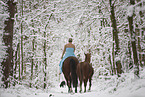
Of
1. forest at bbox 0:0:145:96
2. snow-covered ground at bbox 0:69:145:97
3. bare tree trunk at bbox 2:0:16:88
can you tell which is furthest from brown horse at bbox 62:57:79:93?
bare tree trunk at bbox 2:0:16:88

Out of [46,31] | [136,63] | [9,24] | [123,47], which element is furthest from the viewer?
[46,31]

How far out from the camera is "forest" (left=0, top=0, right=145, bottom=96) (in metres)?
6.78

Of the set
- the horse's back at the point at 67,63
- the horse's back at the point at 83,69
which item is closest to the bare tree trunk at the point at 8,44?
the horse's back at the point at 67,63

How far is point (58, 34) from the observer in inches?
658

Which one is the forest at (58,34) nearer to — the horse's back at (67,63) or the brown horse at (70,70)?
the brown horse at (70,70)

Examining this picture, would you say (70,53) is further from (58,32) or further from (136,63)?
(58,32)

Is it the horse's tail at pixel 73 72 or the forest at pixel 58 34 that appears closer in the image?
the forest at pixel 58 34

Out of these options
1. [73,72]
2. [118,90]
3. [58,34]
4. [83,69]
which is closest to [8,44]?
[73,72]

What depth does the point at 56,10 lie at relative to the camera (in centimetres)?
1488

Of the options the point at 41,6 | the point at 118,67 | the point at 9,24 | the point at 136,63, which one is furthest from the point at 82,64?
the point at 41,6

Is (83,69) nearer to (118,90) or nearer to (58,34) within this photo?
(118,90)

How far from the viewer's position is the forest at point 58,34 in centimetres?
678

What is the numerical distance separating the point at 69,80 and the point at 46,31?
274 inches

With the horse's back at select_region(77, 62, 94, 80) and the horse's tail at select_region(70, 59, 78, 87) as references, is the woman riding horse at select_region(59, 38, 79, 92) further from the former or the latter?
the horse's back at select_region(77, 62, 94, 80)
